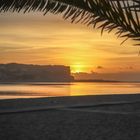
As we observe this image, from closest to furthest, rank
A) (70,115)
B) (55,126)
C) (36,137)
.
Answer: (36,137), (55,126), (70,115)

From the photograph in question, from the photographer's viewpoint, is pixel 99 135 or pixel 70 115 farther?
pixel 70 115

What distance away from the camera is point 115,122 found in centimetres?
1437

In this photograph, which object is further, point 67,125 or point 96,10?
point 67,125

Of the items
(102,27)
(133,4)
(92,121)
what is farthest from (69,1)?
(92,121)

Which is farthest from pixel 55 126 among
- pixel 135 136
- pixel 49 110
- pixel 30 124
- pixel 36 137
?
pixel 49 110

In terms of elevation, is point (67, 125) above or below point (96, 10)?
below

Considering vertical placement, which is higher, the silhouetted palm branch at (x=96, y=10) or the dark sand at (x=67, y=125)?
the silhouetted palm branch at (x=96, y=10)

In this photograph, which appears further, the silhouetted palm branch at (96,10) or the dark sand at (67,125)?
the dark sand at (67,125)

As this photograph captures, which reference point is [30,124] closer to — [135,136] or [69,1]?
[135,136]

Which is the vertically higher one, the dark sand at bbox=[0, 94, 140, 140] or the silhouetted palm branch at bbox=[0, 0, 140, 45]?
the silhouetted palm branch at bbox=[0, 0, 140, 45]

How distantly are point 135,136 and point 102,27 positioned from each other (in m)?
8.53

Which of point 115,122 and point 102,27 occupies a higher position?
point 102,27

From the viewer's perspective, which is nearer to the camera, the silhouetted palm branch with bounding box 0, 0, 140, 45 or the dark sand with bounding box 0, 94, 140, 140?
the silhouetted palm branch with bounding box 0, 0, 140, 45

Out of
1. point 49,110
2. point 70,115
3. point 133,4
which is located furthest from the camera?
point 49,110
